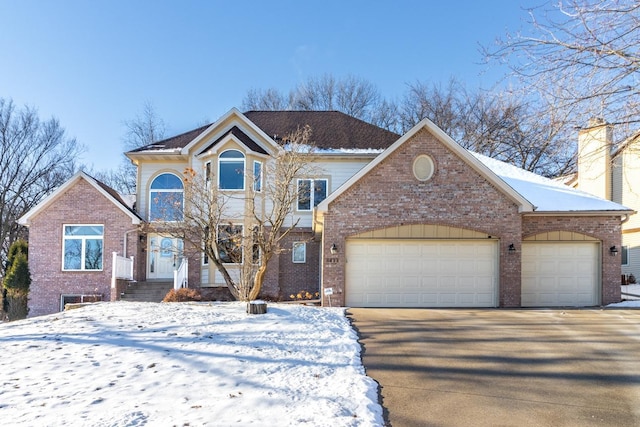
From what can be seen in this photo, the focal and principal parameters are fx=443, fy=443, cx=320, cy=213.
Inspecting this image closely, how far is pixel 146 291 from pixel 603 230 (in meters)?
15.3

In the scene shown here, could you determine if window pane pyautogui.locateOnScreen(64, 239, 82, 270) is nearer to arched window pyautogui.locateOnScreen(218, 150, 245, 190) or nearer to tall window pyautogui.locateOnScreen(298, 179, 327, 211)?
arched window pyautogui.locateOnScreen(218, 150, 245, 190)

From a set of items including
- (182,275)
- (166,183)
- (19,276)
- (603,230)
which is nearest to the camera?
(603,230)

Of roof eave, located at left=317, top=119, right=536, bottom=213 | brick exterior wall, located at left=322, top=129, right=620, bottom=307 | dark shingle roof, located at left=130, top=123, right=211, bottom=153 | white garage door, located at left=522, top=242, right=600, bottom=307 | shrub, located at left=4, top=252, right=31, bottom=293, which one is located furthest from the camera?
dark shingle roof, located at left=130, top=123, right=211, bottom=153

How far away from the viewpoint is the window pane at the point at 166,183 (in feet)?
57.6

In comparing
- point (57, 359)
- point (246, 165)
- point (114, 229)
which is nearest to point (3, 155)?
point (114, 229)

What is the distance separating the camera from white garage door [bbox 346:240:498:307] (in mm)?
12914

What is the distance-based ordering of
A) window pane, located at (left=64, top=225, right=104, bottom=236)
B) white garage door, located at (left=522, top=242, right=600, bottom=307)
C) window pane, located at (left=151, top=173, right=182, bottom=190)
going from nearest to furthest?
white garage door, located at (left=522, top=242, right=600, bottom=307), window pane, located at (left=64, top=225, right=104, bottom=236), window pane, located at (left=151, top=173, right=182, bottom=190)

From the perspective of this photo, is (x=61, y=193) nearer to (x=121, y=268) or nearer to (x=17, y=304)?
(x=121, y=268)

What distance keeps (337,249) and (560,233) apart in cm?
686

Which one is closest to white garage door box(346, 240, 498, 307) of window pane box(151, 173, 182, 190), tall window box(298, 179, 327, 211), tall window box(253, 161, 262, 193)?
tall window box(298, 179, 327, 211)

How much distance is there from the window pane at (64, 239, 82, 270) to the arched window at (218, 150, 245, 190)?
5.85m

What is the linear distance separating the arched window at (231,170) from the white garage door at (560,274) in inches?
391

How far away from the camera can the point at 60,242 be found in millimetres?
16594

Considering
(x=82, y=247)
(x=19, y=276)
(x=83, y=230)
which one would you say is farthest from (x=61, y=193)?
(x=19, y=276)
